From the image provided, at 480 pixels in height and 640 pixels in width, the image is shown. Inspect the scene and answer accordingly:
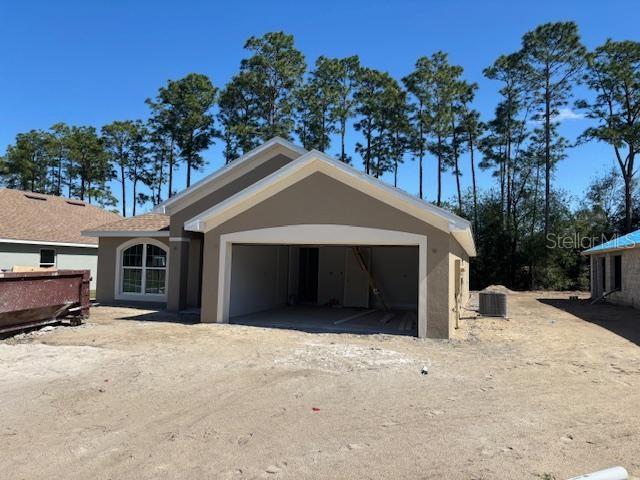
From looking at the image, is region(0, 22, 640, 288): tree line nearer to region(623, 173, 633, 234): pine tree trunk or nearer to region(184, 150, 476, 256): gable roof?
region(623, 173, 633, 234): pine tree trunk

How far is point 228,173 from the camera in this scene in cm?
1586

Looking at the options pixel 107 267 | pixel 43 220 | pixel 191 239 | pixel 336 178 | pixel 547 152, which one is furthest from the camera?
pixel 547 152

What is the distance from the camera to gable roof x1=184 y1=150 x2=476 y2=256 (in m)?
10.7

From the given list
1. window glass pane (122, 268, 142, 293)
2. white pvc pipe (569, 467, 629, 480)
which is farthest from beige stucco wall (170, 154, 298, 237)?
white pvc pipe (569, 467, 629, 480)

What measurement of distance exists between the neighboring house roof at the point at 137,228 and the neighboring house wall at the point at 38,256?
6192 millimetres

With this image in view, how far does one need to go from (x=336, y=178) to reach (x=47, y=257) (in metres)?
18.7

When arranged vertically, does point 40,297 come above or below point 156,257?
below

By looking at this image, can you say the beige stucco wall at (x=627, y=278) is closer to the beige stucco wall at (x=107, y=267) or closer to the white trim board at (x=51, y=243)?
the beige stucco wall at (x=107, y=267)

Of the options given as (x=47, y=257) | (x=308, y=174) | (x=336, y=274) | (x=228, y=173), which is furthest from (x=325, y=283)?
(x=47, y=257)

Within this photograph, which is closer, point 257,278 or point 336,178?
point 336,178

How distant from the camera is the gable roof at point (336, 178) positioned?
35.2 ft

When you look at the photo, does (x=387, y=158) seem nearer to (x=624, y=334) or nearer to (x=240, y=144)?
(x=240, y=144)

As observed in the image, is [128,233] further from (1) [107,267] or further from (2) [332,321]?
(2) [332,321]

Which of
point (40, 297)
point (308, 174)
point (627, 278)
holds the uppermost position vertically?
point (308, 174)
